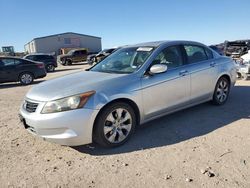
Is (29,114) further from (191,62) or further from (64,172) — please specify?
(191,62)

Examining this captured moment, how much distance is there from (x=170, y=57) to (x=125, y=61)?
0.86m

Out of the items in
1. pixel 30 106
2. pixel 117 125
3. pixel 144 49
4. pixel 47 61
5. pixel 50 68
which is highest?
pixel 144 49

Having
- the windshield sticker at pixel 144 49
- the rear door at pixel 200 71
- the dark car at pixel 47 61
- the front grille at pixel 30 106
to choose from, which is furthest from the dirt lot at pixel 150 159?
the dark car at pixel 47 61

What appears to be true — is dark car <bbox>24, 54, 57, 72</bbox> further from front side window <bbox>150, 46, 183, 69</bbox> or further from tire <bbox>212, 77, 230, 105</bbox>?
front side window <bbox>150, 46, 183, 69</bbox>

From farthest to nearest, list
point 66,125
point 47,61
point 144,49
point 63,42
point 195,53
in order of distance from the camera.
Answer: point 63,42 < point 47,61 < point 195,53 < point 144,49 < point 66,125

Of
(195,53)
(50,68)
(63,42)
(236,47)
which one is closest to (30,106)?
(195,53)

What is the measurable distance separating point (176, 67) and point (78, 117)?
2.23m

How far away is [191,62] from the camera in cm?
519

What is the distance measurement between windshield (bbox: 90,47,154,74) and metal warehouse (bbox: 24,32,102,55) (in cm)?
4754

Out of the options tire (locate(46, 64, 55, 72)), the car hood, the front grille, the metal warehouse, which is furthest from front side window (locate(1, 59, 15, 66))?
the metal warehouse

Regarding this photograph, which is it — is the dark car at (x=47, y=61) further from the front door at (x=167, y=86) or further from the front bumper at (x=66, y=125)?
the front bumper at (x=66, y=125)

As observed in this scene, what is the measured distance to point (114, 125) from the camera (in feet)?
13.1

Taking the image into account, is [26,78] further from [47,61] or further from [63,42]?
[63,42]

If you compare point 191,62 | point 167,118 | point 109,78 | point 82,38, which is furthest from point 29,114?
point 82,38
